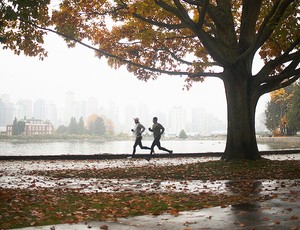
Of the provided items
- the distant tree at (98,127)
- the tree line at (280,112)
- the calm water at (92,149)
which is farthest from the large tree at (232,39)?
the distant tree at (98,127)

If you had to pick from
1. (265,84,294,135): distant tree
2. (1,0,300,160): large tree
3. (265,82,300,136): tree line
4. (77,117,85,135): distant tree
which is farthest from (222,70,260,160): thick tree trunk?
(77,117,85,135): distant tree

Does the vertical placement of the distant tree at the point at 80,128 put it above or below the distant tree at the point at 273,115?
below

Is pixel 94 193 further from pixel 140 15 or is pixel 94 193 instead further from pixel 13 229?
pixel 140 15

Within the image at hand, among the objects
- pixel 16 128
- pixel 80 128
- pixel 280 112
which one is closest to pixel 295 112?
pixel 280 112

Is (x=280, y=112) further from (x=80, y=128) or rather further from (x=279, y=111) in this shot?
(x=80, y=128)

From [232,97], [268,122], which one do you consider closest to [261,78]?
[232,97]

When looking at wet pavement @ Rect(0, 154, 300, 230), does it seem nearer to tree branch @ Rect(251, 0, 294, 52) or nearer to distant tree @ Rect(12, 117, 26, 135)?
tree branch @ Rect(251, 0, 294, 52)

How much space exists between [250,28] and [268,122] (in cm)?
7320

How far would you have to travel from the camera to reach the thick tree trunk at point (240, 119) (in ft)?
48.9

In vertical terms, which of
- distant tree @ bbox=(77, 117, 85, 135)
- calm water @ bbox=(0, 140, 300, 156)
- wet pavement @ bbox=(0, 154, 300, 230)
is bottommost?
calm water @ bbox=(0, 140, 300, 156)

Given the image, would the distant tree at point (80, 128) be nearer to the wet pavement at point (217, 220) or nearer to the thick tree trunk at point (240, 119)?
the thick tree trunk at point (240, 119)

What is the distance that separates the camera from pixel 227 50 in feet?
48.4

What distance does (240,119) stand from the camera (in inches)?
588

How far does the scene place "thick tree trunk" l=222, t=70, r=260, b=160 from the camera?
14898 mm
